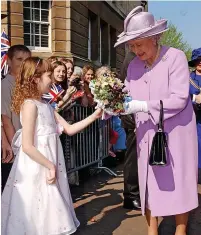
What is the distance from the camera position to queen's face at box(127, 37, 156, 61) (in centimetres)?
332

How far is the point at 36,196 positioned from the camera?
11.4 ft

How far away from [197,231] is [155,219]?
873 millimetres

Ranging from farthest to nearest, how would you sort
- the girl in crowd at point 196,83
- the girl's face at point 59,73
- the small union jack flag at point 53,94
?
the girl's face at point 59,73 → the small union jack flag at point 53,94 → the girl in crowd at point 196,83

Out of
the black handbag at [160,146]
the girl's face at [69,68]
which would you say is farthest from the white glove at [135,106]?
the girl's face at [69,68]

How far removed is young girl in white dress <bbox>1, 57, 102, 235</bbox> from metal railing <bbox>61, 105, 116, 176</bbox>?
2158 mm

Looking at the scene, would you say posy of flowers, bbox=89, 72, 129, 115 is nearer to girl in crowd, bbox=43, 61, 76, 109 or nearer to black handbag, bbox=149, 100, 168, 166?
black handbag, bbox=149, 100, 168, 166

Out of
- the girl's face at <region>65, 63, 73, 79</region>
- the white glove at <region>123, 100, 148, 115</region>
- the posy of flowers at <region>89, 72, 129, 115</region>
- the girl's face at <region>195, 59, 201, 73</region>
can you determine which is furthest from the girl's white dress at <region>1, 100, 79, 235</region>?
the girl's face at <region>65, 63, 73, 79</region>

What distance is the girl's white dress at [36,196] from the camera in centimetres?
347

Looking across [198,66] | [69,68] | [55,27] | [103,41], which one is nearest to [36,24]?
[55,27]

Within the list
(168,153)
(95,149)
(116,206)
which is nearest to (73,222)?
(168,153)

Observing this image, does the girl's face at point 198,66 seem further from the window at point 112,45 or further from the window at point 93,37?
the window at point 112,45

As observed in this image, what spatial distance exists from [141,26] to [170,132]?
0.84 meters

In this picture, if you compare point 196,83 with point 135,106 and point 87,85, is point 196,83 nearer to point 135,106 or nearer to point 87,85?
point 135,106

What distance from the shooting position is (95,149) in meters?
7.24
